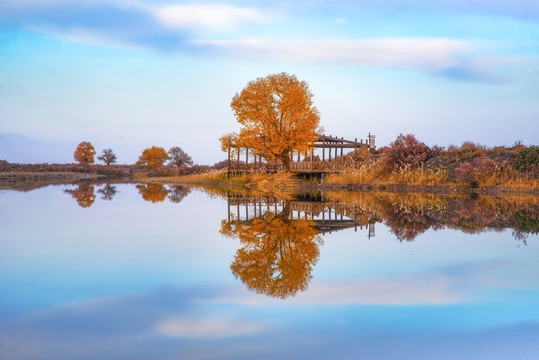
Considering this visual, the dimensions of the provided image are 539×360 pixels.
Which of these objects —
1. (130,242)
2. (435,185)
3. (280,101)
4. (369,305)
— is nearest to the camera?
(369,305)

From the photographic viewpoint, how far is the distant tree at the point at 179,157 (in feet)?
209

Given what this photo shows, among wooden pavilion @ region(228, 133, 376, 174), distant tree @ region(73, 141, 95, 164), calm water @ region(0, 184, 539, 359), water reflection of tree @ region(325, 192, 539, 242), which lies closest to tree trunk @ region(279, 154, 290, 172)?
wooden pavilion @ region(228, 133, 376, 174)

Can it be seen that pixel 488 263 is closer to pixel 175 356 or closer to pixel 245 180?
pixel 175 356

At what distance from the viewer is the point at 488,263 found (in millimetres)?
5879

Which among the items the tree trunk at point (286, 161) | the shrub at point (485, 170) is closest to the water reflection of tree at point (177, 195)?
the tree trunk at point (286, 161)

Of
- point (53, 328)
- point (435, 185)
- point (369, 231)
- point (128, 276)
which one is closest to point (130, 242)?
point (128, 276)

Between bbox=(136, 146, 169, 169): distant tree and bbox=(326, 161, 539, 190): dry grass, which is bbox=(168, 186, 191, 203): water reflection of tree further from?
bbox=(136, 146, 169, 169): distant tree

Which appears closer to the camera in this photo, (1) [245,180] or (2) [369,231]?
(2) [369,231]

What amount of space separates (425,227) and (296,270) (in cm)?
500

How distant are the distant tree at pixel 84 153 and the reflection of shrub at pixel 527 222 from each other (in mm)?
81264

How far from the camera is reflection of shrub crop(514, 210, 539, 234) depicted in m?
8.74

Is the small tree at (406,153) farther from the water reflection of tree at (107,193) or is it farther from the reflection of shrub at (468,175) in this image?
the water reflection of tree at (107,193)

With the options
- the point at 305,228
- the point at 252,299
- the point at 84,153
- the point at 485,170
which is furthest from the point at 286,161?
the point at 84,153

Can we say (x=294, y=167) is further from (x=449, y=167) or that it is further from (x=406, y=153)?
(x=449, y=167)
